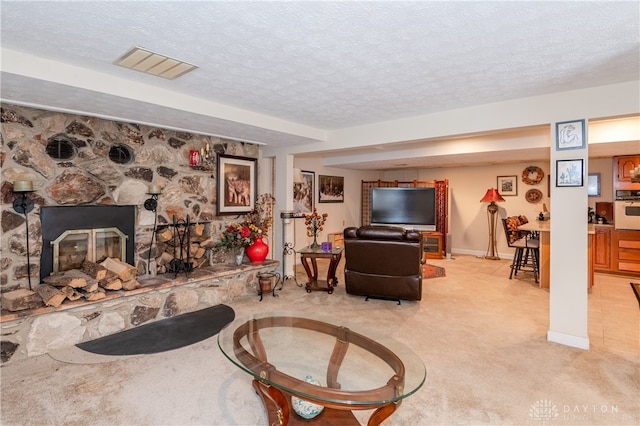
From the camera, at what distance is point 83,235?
11.4ft

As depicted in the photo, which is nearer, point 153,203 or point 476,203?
point 153,203

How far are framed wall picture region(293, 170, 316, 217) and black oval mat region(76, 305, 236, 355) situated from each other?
10.5ft

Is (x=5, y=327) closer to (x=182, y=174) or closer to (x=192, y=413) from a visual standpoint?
(x=192, y=413)

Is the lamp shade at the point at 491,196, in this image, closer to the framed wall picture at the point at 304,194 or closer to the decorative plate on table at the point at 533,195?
the decorative plate on table at the point at 533,195

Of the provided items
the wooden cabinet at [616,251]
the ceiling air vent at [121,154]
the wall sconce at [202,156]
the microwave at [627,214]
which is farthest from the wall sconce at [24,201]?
the microwave at [627,214]

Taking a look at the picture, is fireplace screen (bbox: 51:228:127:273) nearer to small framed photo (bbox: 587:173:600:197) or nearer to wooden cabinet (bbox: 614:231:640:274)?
wooden cabinet (bbox: 614:231:640:274)

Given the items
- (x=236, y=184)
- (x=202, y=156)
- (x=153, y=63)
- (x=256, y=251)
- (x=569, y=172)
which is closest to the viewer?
(x=153, y=63)

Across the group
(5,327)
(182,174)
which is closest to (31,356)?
(5,327)

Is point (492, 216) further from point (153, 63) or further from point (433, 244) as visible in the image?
point (153, 63)

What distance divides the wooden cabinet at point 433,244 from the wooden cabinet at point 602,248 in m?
2.60

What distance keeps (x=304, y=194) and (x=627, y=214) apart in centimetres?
559

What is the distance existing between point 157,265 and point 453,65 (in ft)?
12.4

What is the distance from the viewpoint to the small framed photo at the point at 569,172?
2.89 metres

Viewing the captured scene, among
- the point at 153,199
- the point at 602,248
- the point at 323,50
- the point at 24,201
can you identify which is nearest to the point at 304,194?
the point at 153,199
